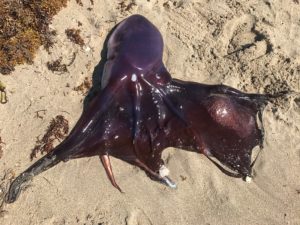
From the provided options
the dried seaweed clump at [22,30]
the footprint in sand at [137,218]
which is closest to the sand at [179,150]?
the footprint in sand at [137,218]

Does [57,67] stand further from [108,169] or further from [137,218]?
[137,218]

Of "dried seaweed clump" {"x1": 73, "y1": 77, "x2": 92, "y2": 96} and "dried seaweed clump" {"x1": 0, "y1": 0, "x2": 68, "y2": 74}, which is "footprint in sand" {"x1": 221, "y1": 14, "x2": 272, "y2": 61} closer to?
"dried seaweed clump" {"x1": 73, "y1": 77, "x2": 92, "y2": 96}

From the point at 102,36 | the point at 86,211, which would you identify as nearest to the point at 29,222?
the point at 86,211

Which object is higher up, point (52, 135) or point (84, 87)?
point (84, 87)

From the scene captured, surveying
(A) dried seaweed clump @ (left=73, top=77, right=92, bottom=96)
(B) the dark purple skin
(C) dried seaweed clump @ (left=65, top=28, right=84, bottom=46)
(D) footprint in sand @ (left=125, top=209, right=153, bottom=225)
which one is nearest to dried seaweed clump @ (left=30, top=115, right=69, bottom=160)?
(B) the dark purple skin

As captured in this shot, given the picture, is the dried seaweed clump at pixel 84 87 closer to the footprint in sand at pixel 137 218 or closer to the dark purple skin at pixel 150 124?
the dark purple skin at pixel 150 124

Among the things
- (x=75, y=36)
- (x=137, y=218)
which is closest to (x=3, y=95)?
(x=75, y=36)

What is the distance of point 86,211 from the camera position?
4.50 m

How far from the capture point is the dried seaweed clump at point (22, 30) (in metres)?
5.06

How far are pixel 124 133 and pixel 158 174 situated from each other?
0.55 metres

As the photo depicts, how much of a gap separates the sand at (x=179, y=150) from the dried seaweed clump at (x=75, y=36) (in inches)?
2.3

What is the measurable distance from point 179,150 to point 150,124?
0.47 m

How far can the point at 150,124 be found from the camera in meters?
4.52

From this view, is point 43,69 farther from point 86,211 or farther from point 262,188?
point 262,188
